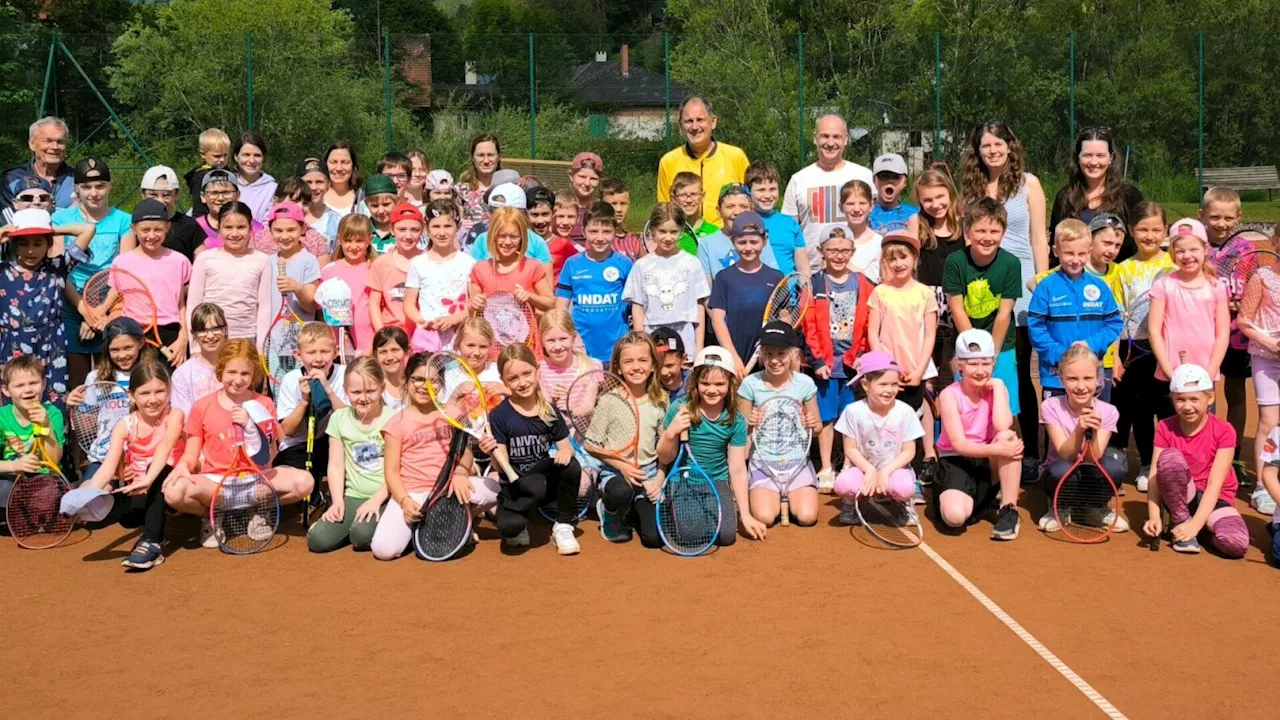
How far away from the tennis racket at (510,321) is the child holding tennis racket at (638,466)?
0.56 meters

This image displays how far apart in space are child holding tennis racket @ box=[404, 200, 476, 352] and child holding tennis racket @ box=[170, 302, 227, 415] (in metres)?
1.01

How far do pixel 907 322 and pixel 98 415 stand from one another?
4.29m

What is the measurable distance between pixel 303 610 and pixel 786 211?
A: 407 centimetres

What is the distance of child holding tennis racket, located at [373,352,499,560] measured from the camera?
6219mm

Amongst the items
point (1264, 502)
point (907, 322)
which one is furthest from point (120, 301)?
point (1264, 502)

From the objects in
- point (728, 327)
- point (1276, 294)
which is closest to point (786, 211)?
point (728, 327)

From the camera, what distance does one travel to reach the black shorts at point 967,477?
21.4 feet

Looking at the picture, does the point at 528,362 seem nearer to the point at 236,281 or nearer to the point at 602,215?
the point at 602,215

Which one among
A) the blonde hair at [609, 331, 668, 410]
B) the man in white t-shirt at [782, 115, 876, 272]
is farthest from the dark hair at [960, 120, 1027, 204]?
the blonde hair at [609, 331, 668, 410]

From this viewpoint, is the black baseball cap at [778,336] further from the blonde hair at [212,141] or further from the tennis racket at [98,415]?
the blonde hair at [212,141]

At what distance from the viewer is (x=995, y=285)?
700 centimetres

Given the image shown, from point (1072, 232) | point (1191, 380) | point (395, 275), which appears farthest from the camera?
point (395, 275)

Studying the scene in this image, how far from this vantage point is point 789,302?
23.4 feet

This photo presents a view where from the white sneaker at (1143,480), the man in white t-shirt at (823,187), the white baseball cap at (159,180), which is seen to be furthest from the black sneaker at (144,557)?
the white sneaker at (1143,480)
